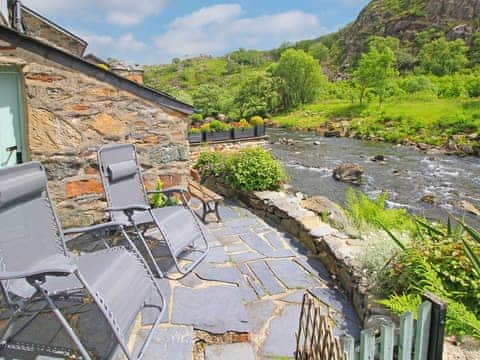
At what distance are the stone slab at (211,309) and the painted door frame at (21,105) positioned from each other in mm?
2271

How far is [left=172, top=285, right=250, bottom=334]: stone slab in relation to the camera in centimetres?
228

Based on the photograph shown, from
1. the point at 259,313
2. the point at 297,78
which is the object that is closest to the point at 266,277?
the point at 259,313

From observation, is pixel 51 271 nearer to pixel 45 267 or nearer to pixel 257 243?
pixel 45 267

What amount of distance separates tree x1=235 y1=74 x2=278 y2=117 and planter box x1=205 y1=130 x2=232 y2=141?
16.8 metres

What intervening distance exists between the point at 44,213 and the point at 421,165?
564 inches

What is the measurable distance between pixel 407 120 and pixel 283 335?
73.4 ft

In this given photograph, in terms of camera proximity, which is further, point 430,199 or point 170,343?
point 430,199

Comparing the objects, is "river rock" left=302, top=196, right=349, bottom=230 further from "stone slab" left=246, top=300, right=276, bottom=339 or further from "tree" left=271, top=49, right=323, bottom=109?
"tree" left=271, top=49, right=323, bottom=109

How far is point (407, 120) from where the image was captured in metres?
21.9

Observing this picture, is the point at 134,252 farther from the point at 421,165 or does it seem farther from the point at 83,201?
the point at 421,165

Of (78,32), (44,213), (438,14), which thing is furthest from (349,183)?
(438,14)

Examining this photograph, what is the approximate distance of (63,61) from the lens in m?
3.64

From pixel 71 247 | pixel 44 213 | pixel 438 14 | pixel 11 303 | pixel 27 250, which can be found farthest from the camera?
pixel 438 14

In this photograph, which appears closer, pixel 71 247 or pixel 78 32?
pixel 71 247
